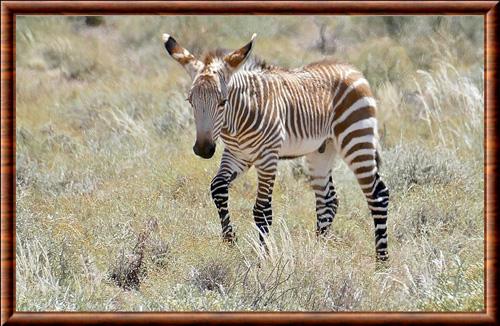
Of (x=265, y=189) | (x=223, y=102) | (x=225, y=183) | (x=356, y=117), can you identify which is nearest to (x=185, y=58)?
(x=223, y=102)

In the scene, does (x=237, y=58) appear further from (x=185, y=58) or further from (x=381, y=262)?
(x=381, y=262)

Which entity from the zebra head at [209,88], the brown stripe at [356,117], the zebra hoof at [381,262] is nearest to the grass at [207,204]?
the zebra hoof at [381,262]

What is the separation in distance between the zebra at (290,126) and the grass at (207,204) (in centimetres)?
36

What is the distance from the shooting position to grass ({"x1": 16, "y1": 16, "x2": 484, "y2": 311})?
302 inches

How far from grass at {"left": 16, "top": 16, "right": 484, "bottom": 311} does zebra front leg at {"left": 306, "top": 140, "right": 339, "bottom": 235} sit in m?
0.22

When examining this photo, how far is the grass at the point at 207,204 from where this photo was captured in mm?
7668

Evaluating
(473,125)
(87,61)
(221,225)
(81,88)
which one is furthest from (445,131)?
(87,61)

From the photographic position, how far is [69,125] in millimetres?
15617

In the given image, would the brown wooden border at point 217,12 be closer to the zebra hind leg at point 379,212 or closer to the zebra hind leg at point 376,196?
the zebra hind leg at point 379,212

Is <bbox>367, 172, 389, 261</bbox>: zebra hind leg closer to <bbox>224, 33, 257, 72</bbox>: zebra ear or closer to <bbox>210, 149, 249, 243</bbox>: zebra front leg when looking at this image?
<bbox>210, 149, 249, 243</bbox>: zebra front leg

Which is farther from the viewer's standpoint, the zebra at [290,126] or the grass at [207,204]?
the zebra at [290,126]

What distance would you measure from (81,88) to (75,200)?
8.58 meters

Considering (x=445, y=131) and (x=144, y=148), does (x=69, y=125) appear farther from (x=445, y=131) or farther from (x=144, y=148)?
(x=445, y=131)

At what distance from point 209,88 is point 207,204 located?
225cm
